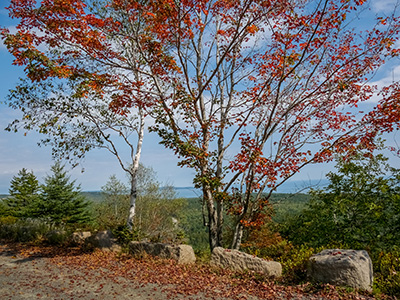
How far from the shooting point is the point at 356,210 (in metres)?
9.04

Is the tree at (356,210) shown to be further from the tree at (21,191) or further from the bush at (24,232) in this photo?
the tree at (21,191)

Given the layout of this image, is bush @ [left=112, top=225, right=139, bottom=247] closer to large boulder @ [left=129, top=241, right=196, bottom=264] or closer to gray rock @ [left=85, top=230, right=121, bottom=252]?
gray rock @ [left=85, top=230, right=121, bottom=252]

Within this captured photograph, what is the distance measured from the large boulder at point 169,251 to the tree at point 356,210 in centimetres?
402

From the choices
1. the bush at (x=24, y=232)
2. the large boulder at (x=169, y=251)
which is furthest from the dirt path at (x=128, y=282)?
the bush at (x=24, y=232)

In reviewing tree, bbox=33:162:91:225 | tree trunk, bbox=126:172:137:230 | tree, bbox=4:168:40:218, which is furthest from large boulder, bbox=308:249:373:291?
tree, bbox=4:168:40:218

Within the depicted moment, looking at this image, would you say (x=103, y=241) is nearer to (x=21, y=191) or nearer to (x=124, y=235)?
(x=124, y=235)

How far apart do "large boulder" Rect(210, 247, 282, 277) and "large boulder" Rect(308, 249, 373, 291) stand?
2.80ft

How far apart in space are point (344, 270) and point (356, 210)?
3654 millimetres

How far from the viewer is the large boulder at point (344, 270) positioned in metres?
5.90

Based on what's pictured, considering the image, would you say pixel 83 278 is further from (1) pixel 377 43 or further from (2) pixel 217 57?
(1) pixel 377 43

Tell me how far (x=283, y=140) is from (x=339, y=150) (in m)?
1.67

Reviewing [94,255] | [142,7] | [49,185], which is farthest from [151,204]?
[142,7]

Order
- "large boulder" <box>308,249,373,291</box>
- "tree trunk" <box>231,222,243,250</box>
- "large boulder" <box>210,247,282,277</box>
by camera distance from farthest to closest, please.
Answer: "tree trunk" <box>231,222,243,250</box>
"large boulder" <box>210,247,282,277</box>
"large boulder" <box>308,249,373,291</box>

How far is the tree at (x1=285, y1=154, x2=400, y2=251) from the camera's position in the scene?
8.68m
